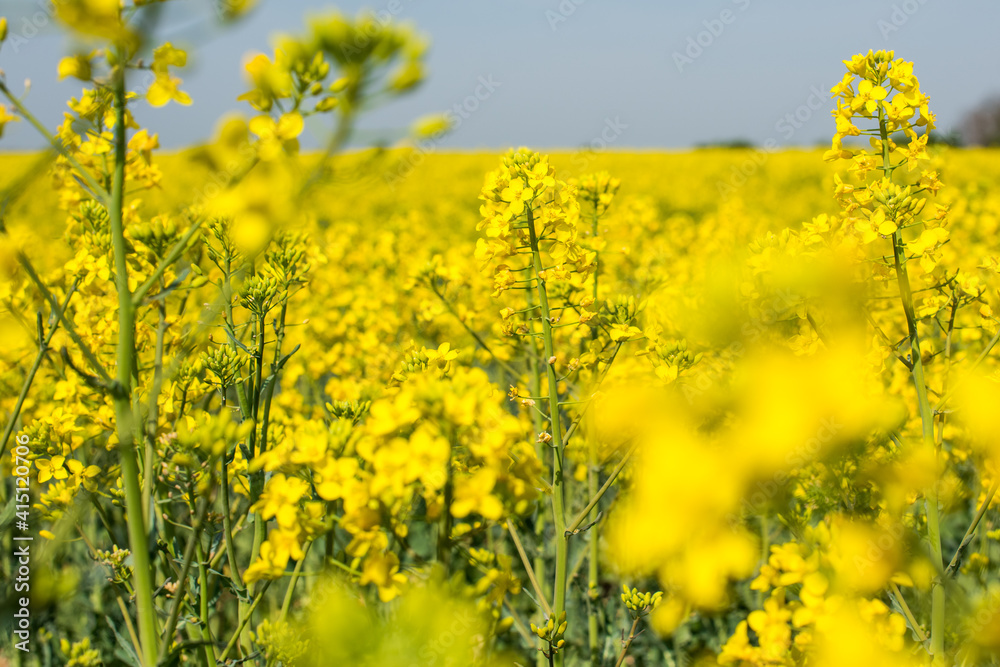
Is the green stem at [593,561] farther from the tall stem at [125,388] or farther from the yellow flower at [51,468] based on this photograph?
the yellow flower at [51,468]

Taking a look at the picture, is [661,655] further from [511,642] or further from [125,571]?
[125,571]

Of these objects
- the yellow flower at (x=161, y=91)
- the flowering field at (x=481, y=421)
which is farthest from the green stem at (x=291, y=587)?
the yellow flower at (x=161, y=91)

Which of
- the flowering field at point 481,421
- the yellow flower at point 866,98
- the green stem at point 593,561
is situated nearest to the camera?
the flowering field at point 481,421

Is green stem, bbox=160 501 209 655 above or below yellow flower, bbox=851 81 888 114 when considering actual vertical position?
below

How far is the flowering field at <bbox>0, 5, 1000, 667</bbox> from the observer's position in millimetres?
765

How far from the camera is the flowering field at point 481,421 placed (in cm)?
76

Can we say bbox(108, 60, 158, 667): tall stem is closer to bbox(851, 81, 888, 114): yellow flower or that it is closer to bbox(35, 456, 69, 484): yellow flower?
bbox(35, 456, 69, 484): yellow flower

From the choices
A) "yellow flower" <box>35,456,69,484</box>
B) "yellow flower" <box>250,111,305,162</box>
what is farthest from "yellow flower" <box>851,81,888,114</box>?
"yellow flower" <box>35,456,69,484</box>

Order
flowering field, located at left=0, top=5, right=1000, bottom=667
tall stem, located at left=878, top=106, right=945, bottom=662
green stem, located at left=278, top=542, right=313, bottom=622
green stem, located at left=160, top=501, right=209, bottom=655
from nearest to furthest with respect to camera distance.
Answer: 1. flowering field, located at left=0, top=5, right=1000, bottom=667
2. green stem, located at left=160, top=501, right=209, bottom=655
3. green stem, located at left=278, top=542, right=313, bottom=622
4. tall stem, located at left=878, top=106, right=945, bottom=662

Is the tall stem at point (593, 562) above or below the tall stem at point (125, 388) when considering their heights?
below

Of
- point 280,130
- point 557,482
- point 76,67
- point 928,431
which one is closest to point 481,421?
point 280,130

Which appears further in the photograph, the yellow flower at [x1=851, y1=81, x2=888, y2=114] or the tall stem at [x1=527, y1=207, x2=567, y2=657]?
the yellow flower at [x1=851, y1=81, x2=888, y2=114]

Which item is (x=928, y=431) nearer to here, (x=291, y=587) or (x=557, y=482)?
(x=557, y=482)

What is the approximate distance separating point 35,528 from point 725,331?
2.87 m
